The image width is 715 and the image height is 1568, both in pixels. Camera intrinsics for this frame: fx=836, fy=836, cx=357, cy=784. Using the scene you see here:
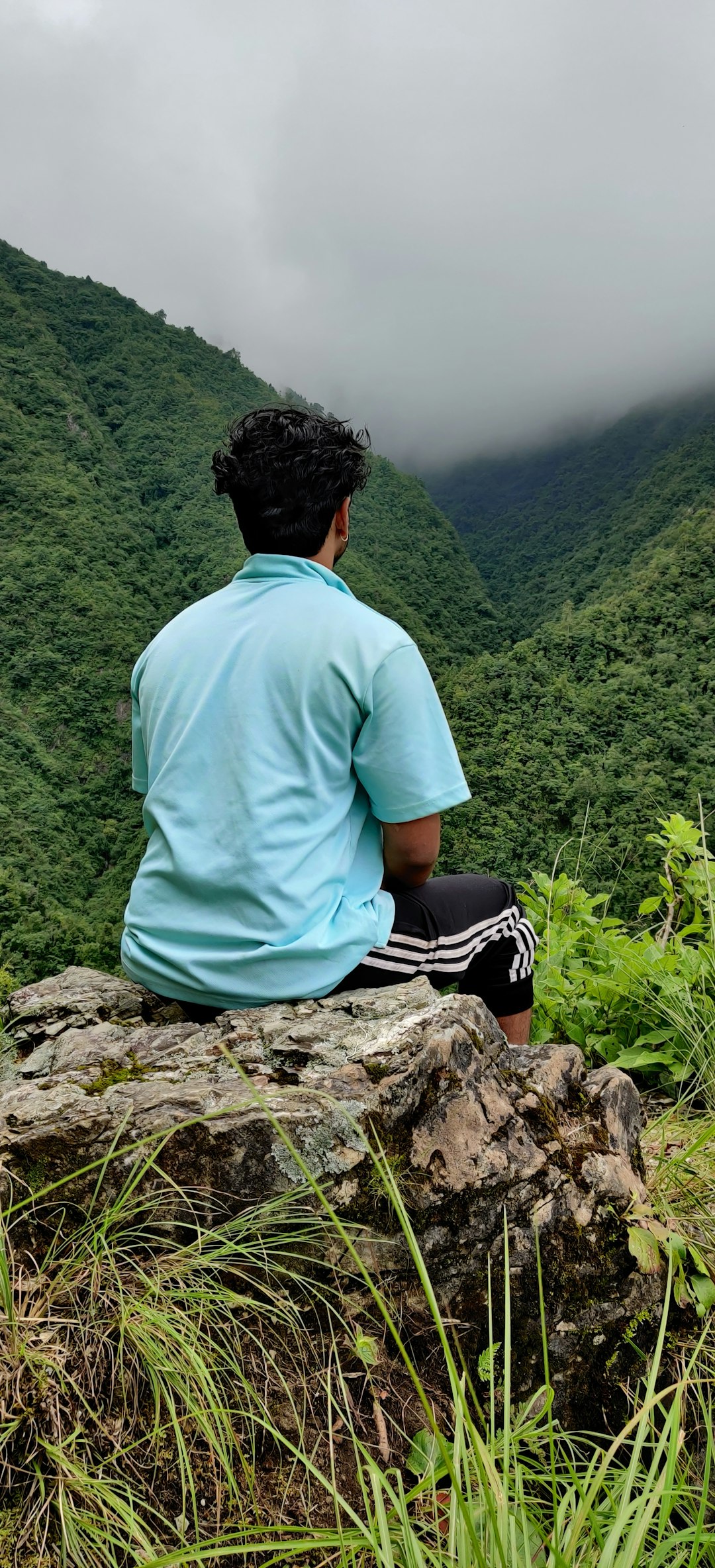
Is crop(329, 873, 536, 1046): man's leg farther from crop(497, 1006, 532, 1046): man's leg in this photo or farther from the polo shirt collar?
the polo shirt collar

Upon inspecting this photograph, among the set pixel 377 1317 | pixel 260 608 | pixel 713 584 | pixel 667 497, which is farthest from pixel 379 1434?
pixel 667 497

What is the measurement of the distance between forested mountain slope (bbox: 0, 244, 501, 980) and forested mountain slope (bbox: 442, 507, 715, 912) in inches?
252

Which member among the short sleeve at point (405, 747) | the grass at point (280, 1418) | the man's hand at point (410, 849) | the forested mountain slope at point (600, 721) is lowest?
the forested mountain slope at point (600, 721)

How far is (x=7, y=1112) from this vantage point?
119 centimetres

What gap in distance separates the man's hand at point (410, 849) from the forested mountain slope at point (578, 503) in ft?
155

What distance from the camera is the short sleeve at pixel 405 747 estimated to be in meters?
1.40

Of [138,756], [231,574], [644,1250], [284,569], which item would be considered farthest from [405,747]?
[231,574]

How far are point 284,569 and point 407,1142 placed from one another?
99 cm

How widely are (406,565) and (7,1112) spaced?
172ft

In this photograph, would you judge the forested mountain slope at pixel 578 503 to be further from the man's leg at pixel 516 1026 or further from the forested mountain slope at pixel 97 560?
the man's leg at pixel 516 1026

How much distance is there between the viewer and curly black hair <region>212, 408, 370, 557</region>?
1489mm

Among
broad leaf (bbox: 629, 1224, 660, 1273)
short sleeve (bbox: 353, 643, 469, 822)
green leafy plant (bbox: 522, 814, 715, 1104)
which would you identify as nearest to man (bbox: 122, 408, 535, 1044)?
short sleeve (bbox: 353, 643, 469, 822)

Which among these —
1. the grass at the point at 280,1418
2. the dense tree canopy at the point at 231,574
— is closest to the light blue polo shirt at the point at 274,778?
the grass at the point at 280,1418

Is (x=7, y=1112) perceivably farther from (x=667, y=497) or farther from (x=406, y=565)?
(x=667, y=497)
